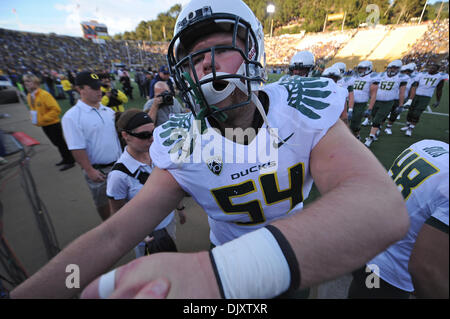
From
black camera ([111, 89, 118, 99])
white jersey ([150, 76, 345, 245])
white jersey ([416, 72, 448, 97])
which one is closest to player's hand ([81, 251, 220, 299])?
white jersey ([150, 76, 345, 245])

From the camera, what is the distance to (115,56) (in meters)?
41.1

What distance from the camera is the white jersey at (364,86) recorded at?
6371mm

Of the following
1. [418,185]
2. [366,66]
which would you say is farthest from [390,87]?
[418,185]

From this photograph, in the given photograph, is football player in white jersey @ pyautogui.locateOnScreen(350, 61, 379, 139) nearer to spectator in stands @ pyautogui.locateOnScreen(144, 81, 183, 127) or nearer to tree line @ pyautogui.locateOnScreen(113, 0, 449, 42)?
spectator in stands @ pyautogui.locateOnScreen(144, 81, 183, 127)

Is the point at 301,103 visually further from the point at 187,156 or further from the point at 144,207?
the point at 144,207

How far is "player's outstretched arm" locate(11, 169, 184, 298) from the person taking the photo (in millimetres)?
811

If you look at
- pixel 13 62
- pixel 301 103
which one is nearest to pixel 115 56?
pixel 13 62

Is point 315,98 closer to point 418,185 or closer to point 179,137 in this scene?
point 418,185

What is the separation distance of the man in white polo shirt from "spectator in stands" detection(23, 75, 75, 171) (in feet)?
8.91

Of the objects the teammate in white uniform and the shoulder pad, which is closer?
the shoulder pad

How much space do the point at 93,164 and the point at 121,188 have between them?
154 centimetres

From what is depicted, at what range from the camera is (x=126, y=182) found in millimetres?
2080

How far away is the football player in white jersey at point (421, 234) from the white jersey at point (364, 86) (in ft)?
20.8

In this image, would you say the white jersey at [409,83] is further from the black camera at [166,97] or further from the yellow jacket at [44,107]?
the yellow jacket at [44,107]
